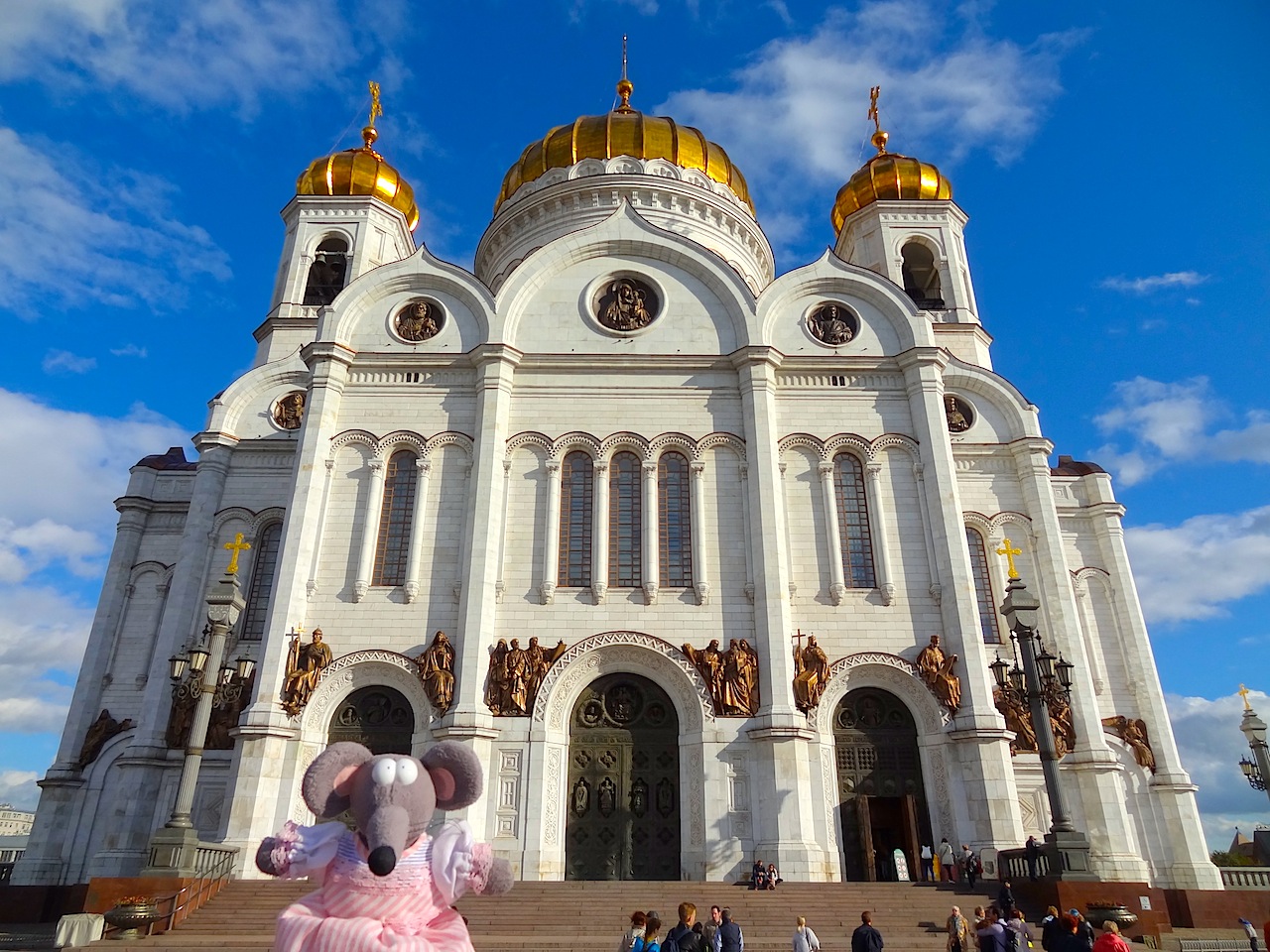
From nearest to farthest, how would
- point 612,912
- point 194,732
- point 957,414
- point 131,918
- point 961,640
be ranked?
point 131,918
point 612,912
point 194,732
point 961,640
point 957,414

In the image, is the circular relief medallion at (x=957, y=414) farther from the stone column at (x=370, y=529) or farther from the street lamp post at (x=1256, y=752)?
the stone column at (x=370, y=529)

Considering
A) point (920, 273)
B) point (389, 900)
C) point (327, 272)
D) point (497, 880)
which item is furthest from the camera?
point (920, 273)

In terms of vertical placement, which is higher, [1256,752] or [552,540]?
[552,540]

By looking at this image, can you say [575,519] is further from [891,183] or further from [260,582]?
[891,183]

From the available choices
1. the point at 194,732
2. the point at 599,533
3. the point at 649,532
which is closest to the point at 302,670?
the point at 194,732

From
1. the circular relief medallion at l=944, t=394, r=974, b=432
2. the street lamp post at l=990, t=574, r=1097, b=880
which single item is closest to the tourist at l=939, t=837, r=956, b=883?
the street lamp post at l=990, t=574, r=1097, b=880

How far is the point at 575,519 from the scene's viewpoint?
63.4ft

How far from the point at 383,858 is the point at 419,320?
18398mm

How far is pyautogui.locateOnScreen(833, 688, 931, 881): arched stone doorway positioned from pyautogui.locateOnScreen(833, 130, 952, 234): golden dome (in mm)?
18490

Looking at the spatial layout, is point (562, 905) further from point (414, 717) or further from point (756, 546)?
point (756, 546)

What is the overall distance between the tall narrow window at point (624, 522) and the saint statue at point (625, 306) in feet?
11.7

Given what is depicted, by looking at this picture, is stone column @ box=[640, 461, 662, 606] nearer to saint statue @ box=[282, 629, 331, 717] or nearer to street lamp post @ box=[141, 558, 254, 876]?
saint statue @ box=[282, 629, 331, 717]

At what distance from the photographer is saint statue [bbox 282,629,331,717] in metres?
17.1

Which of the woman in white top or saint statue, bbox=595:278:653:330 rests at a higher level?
saint statue, bbox=595:278:653:330
